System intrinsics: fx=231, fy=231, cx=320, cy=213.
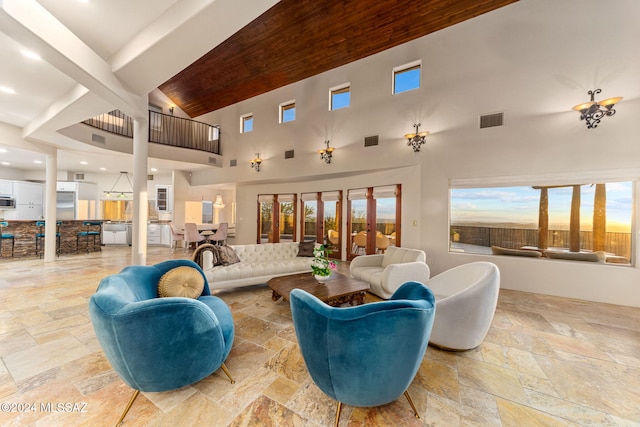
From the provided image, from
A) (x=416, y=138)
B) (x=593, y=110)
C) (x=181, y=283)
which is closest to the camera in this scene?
(x=181, y=283)

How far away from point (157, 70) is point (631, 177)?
724 cm

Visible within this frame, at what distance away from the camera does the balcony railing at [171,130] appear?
640 cm

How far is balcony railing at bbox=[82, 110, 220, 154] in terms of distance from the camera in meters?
6.40

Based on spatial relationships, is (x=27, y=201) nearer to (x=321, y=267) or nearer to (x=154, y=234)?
(x=154, y=234)

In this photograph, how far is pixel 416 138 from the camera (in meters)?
5.18

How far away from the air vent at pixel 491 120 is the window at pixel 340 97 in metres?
3.19

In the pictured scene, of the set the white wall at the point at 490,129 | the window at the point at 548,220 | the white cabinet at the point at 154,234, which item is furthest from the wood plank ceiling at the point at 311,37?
the white cabinet at the point at 154,234

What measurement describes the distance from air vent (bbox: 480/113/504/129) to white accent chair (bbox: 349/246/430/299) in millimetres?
2965

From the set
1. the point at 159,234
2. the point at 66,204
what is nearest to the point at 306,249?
the point at 159,234

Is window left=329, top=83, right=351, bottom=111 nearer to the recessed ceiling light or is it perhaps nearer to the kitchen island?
the recessed ceiling light

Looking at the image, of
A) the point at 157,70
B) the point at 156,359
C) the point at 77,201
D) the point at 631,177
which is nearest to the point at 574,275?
the point at 631,177

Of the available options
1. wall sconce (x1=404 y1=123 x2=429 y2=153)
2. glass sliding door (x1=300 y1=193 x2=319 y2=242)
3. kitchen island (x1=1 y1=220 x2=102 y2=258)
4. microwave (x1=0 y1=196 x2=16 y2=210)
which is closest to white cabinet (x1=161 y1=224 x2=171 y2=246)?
kitchen island (x1=1 y1=220 x2=102 y2=258)

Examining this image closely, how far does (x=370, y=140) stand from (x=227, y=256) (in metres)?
4.29

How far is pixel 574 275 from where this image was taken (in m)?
3.89
